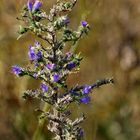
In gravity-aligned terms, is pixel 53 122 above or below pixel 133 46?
below

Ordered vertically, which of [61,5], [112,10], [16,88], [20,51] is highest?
[112,10]

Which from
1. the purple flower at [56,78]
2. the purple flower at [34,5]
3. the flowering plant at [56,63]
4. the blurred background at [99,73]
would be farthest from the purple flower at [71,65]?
the blurred background at [99,73]

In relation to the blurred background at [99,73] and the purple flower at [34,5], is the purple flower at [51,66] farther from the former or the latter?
the blurred background at [99,73]

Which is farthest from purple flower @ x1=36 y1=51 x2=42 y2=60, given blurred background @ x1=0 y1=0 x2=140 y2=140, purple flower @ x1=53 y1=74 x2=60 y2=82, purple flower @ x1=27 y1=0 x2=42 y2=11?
blurred background @ x1=0 y1=0 x2=140 y2=140

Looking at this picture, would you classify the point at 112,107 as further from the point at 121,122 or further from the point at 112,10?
the point at 112,10

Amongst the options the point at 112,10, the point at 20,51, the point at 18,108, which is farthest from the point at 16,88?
the point at 112,10
